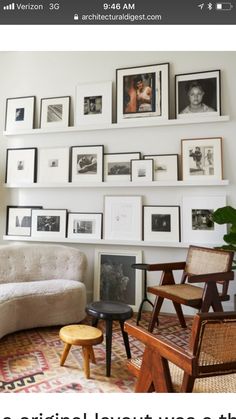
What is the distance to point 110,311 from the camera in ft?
7.00

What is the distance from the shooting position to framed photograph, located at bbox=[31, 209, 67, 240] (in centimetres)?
360

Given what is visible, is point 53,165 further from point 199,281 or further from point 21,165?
point 199,281

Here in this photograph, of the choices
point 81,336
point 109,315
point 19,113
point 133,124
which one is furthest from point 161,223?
point 19,113

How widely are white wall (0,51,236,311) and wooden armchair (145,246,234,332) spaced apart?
1.44 ft

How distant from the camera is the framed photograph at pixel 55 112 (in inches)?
144

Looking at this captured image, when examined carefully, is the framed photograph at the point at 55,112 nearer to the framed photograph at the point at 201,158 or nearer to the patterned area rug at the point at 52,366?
the framed photograph at the point at 201,158

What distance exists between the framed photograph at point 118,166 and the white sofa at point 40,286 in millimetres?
989

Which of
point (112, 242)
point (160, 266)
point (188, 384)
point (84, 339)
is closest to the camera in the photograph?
point (188, 384)

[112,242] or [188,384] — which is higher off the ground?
[112,242]

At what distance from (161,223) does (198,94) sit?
1.50 metres

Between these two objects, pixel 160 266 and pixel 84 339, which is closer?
pixel 84 339

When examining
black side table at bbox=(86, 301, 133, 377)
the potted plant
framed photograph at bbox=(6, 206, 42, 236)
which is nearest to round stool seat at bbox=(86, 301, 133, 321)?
black side table at bbox=(86, 301, 133, 377)
